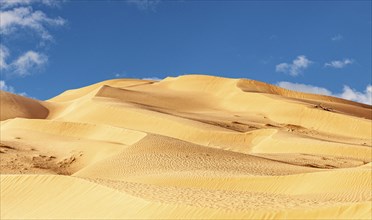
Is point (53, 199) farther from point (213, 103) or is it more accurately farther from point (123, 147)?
point (213, 103)

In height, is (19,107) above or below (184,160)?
above

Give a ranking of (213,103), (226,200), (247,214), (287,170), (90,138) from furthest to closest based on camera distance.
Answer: (213,103) → (90,138) → (287,170) → (226,200) → (247,214)

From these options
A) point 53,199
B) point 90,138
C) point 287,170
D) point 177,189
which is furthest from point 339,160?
point 53,199

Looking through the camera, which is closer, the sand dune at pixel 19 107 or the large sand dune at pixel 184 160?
the large sand dune at pixel 184 160

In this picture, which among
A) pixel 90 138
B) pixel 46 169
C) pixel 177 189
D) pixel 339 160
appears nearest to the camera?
pixel 177 189

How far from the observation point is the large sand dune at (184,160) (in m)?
9.45

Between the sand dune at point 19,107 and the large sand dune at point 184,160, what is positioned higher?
the sand dune at point 19,107

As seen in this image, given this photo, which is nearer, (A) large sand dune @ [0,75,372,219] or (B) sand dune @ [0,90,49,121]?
(A) large sand dune @ [0,75,372,219]

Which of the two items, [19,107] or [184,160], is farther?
[19,107]

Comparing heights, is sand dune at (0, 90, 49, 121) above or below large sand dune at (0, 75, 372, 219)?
above

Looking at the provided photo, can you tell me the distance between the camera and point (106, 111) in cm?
3177

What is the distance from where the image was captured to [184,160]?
18062mm

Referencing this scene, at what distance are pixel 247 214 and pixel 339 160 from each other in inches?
578

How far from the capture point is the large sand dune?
9.45m
